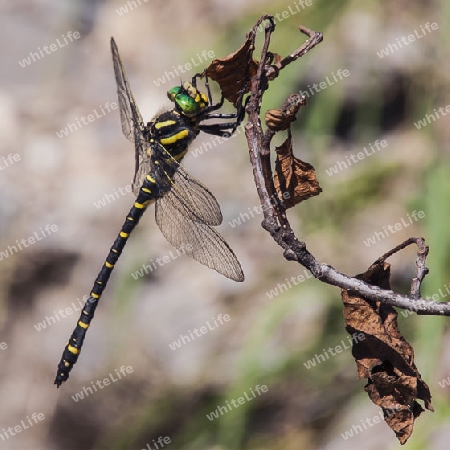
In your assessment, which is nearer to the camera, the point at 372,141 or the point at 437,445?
the point at 437,445

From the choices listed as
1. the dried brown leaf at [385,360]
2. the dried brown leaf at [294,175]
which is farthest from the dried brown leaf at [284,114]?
the dried brown leaf at [385,360]

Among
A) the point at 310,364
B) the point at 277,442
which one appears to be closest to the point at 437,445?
the point at 310,364

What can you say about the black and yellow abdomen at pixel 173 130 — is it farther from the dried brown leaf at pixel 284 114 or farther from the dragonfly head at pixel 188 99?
the dried brown leaf at pixel 284 114

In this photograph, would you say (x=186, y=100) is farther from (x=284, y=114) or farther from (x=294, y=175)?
(x=284, y=114)

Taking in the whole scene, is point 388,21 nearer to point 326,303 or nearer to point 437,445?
point 326,303

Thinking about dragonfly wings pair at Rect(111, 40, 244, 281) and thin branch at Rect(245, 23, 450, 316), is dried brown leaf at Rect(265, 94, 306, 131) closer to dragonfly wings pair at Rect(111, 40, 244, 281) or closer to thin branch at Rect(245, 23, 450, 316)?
thin branch at Rect(245, 23, 450, 316)

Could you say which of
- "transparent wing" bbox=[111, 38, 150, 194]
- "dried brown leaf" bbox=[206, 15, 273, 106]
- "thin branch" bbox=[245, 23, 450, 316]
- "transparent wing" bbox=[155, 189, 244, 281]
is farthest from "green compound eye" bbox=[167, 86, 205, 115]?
"thin branch" bbox=[245, 23, 450, 316]
